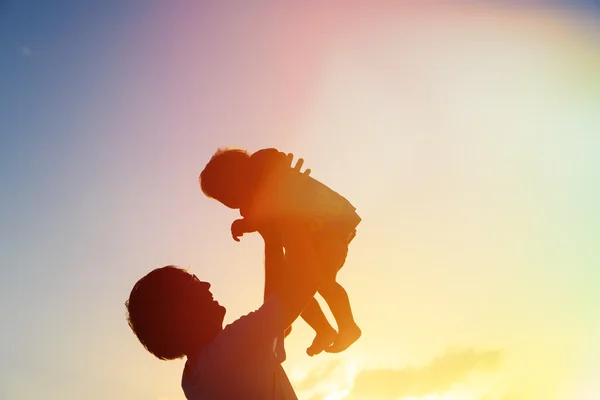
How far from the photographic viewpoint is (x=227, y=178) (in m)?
4.64

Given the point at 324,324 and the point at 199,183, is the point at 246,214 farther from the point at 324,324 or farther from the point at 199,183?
the point at 324,324

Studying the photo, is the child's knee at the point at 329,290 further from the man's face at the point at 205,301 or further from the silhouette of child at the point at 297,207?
the man's face at the point at 205,301

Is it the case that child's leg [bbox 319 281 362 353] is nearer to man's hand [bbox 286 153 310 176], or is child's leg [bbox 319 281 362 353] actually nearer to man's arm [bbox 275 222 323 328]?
man's hand [bbox 286 153 310 176]

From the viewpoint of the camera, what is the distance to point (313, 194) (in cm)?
404

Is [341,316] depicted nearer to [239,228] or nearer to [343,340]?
[343,340]

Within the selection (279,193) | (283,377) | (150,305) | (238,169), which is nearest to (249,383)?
(283,377)

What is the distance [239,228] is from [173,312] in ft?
4.68

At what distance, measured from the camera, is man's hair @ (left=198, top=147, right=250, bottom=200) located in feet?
15.3

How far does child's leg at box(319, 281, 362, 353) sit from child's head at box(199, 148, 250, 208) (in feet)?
3.47

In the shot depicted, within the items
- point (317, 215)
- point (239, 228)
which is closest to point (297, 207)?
point (317, 215)

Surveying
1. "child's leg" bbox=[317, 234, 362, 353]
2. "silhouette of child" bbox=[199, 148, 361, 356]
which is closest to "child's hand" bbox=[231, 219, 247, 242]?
"silhouette of child" bbox=[199, 148, 361, 356]

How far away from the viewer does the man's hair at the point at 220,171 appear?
466cm

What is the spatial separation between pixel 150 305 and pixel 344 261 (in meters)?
1.61

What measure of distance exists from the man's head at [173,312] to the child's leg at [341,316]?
1.47 metres
